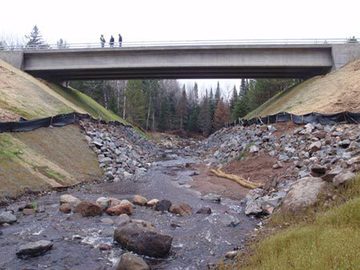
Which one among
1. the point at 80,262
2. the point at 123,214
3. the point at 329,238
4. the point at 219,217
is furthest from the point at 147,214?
the point at 329,238


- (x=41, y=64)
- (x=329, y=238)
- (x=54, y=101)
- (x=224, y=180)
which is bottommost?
(x=224, y=180)

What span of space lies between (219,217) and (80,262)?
581cm

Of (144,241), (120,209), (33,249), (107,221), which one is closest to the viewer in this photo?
(33,249)

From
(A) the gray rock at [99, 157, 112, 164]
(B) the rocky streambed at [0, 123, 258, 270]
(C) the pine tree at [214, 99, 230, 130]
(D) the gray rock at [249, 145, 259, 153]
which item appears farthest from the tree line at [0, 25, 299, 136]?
(B) the rocky streambed at [0, 123, 258, 270]

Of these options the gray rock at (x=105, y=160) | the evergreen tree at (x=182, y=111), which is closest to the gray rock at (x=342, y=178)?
the gray rock at (x=105, y=160)

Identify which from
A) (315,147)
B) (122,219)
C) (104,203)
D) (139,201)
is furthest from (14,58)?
(122,219)

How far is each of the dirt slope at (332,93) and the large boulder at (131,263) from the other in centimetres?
2124

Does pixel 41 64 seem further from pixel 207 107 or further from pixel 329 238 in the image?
pixel 207 107

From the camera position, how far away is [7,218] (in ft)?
37.6

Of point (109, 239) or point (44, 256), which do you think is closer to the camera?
point (44, 256)

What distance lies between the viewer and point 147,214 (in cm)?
1327

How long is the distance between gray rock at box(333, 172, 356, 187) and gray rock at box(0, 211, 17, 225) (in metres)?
9.75

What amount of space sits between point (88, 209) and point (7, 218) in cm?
251

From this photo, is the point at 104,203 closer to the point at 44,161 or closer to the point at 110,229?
the point at 110,229
